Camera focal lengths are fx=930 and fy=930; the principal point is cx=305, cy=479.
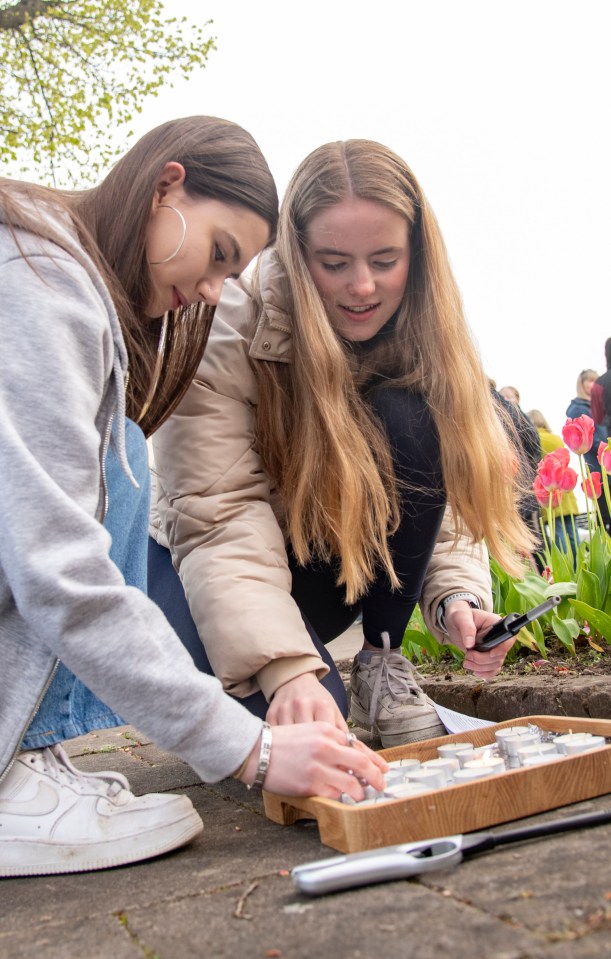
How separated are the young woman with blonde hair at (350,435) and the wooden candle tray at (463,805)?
Answer: 0.67 meters

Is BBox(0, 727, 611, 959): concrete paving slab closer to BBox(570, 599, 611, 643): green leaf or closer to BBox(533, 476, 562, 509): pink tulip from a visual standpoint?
BBox(570, 599, 611, 643): green leaf

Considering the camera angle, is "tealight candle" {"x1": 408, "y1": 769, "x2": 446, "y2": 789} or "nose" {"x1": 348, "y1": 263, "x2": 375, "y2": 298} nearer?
"tealight candle" {"x1": 408, "y1": 769, "x2": 446, "y2": 789}

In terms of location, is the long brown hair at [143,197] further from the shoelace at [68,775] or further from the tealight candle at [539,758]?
the tealight candle at [539,758]

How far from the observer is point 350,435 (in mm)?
2119

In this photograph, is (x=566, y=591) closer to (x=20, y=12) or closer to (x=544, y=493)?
(x=544, y=493)

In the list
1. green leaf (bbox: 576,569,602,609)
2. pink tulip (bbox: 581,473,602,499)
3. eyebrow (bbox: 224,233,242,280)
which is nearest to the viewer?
eyebrow (bbox: 224,233,242,280)

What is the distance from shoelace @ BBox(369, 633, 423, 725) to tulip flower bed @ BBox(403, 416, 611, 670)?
489mm

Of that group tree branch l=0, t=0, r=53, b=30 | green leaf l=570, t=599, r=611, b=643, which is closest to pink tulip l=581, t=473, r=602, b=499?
green leaf l=570, t=599, r=611, b=643

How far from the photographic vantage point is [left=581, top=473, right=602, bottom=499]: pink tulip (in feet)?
9.78

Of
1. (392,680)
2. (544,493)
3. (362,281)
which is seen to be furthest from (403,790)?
(544,493)

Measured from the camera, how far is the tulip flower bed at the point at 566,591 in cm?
263

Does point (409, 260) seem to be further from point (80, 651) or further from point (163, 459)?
point (80, 651)

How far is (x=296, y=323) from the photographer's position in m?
2.13

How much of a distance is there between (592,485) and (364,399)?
1065mm
